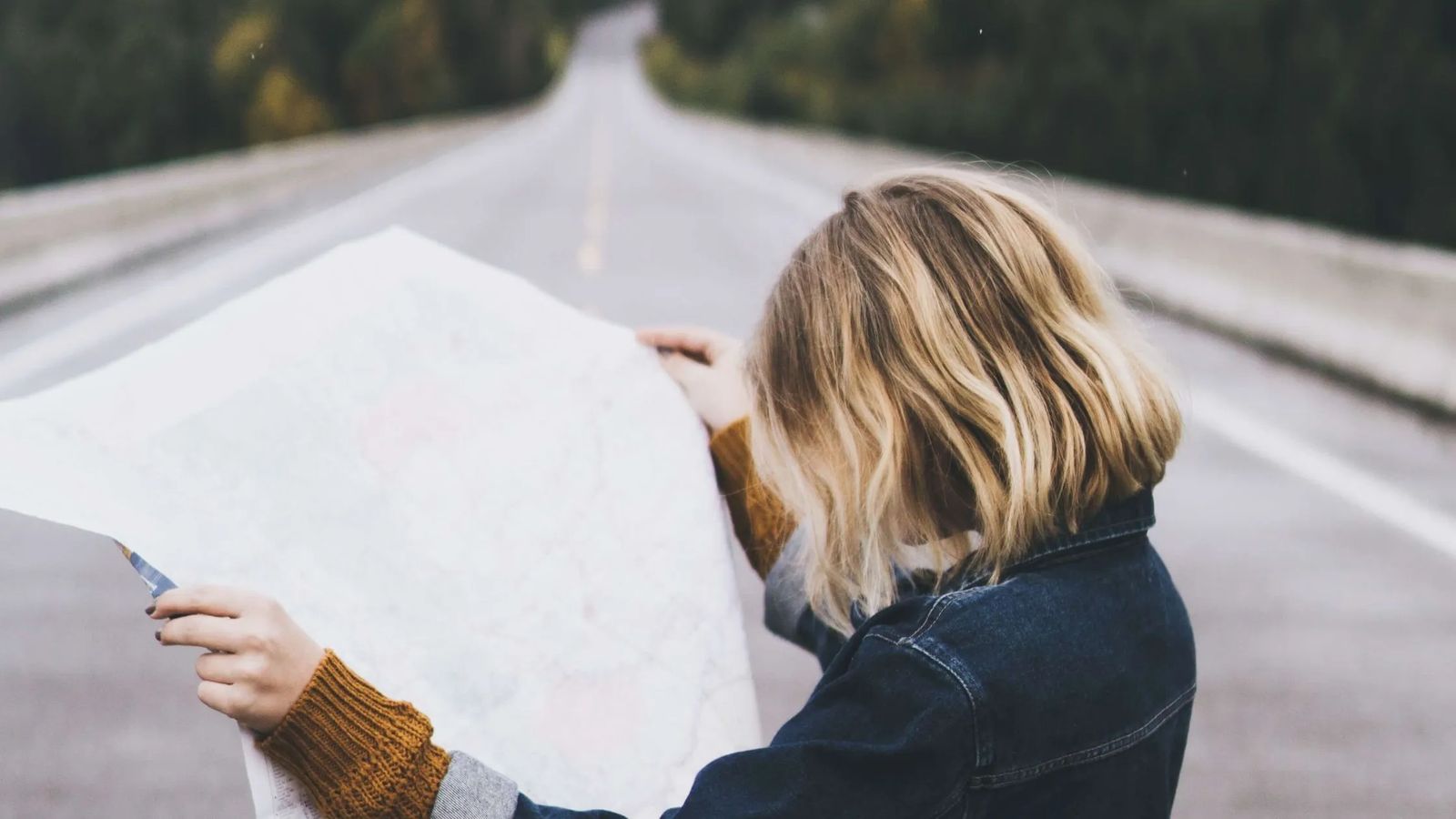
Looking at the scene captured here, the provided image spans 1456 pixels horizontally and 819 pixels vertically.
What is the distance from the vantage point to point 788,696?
4426 mm

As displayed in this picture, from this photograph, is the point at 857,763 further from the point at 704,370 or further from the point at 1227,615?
the point at 1227,615

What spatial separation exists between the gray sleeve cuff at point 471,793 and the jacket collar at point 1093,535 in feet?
1.80

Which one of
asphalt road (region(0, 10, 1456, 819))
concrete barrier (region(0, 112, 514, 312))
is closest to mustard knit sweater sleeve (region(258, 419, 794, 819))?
asphalt road (region(0, 10, 1456, 819))

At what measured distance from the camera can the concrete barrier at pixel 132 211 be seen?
12648 millimetres

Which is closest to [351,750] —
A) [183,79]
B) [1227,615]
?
[1227,615]

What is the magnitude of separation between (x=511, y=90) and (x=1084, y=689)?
114694mm

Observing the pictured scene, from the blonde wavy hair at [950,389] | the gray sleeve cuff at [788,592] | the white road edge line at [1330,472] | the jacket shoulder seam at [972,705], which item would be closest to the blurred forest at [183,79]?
the white road edge line at [1330,472]

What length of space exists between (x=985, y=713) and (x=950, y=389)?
0.34 metres

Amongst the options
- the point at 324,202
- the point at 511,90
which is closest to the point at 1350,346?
the point at 324,202

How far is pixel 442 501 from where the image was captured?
1.68m

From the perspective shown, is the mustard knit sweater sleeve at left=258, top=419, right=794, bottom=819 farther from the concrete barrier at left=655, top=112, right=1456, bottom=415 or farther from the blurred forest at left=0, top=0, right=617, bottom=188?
the blurred forest at left=0, top=0, right=617, bottom=188

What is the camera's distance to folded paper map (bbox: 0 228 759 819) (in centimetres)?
146

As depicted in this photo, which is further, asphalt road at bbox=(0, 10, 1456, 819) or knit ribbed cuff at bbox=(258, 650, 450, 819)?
asphalt road at bbox=(0, 10, 1456, 819)

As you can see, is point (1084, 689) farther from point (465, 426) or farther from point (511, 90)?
point (511, 90)
